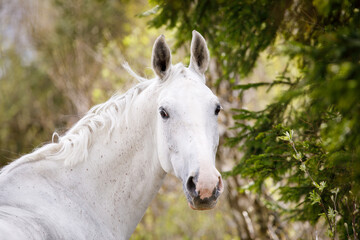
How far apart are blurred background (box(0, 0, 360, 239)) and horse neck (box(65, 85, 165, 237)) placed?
1.81 feet

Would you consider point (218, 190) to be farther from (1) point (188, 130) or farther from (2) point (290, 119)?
(2) point (290, 119)

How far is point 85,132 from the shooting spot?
2.98 m

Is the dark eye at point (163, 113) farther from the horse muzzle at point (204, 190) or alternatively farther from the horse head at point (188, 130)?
the horse muzzle at point (204, 190)

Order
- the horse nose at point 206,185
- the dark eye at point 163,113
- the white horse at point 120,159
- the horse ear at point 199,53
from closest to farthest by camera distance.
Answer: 1. the horse nose at point 206,185
2. the white horse at point 120,159
3. the dark eye at point 163,113
4. the horse ear at point 199,53

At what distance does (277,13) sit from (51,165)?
9.25ft

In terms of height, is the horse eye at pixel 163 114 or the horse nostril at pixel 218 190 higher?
the horse eye at pixel 163 114

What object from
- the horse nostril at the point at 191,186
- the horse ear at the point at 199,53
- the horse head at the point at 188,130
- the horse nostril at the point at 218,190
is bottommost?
the horse nostril at the point at 218,190

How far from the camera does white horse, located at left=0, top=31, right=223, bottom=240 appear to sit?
8.38 ft

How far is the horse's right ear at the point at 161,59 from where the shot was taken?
2945 mm

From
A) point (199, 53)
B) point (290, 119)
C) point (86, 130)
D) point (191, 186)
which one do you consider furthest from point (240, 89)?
point (191, 186)

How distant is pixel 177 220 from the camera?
9898 mm

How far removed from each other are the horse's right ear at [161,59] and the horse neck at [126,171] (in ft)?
0.78

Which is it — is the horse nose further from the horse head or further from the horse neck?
the horse neck

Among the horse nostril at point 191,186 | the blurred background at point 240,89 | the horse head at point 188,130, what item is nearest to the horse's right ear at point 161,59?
the horse head at point 188,130
